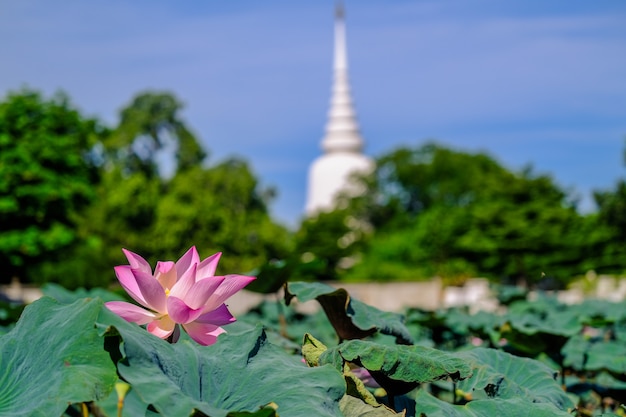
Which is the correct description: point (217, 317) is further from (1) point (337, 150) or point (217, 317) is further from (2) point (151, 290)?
(1) point (337, 150)

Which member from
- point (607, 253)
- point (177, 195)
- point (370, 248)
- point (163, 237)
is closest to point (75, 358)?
point (607, 253)

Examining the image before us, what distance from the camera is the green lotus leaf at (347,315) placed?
6.13 feet

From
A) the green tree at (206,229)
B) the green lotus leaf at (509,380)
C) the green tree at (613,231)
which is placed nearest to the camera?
the green lotus leaf at (509,380)

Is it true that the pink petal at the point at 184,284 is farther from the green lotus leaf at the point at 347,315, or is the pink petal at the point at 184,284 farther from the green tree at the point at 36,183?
the green tree at the point at 36,183

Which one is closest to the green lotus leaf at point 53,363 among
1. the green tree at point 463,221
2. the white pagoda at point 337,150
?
the green tree at point 463,221

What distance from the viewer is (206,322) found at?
1.34 m

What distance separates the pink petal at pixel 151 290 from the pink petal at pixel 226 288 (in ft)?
0.23

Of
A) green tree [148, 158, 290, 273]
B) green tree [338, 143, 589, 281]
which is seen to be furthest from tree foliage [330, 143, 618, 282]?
green tree [148, 158, 290, 273]

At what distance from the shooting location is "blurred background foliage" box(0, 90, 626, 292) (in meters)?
22.6

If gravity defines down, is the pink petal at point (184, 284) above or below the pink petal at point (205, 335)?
above

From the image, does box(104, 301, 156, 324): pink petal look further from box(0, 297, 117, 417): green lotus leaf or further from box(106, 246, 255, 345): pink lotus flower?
box(0, 297, 117, 417): green lotus leaf

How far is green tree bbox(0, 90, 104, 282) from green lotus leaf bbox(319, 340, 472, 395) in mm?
21162

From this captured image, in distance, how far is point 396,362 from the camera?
53.1 inches

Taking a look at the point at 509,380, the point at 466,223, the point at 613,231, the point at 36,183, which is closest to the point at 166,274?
the point at 509,380
